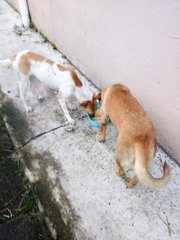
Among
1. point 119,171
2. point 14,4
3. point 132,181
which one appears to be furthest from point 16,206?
point 14,4

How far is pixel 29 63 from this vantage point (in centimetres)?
352

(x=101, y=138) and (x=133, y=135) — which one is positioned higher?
(x=133, y=135)

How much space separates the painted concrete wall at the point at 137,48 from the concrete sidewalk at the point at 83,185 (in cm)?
68

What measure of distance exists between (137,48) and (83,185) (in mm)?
1870

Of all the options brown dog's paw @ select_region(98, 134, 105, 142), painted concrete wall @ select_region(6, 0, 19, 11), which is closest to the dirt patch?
brown dog's paw @ select_region(98, 134, 105, 142)

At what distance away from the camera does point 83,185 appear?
9.40ft

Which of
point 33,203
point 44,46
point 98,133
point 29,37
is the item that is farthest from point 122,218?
point 29,37

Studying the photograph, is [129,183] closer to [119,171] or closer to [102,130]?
[119,171]

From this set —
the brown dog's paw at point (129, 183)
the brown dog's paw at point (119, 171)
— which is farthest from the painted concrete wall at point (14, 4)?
the brown dog's paw at point (129, 183)

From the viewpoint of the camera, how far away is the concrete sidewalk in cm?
252

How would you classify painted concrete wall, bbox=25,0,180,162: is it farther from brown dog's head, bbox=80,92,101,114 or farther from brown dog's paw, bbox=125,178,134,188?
brown dog's paw, bbox=125,178,134,188

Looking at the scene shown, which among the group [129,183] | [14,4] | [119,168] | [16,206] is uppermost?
[14,4]

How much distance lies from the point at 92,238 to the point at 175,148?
58.8 inches

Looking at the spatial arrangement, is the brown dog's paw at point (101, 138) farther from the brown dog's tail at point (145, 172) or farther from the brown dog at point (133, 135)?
the brown dog's tail at point (145, 172)
